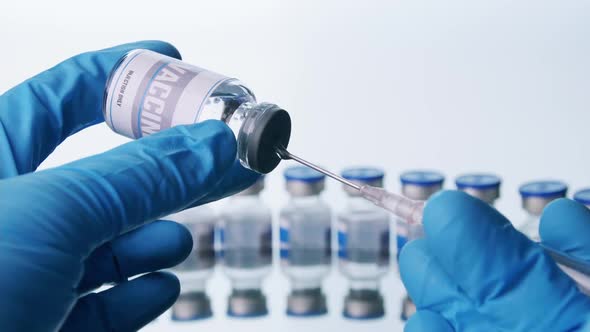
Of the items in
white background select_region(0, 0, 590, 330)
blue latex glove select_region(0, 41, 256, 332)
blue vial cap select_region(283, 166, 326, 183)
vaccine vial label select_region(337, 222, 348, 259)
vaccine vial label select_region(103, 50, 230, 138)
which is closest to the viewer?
blue latex glove select_region(0, 41, 256, 332)

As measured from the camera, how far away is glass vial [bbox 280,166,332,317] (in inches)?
87.1

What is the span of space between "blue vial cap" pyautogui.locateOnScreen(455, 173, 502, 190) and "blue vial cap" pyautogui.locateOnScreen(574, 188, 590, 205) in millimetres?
197

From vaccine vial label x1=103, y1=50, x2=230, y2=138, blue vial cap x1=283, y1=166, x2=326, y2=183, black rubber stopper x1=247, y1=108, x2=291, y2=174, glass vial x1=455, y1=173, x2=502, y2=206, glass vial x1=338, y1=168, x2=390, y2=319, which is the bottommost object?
glass vial x1=338, y1=168, x2=390, y2=319

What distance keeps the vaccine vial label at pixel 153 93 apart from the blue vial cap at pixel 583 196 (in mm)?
1147

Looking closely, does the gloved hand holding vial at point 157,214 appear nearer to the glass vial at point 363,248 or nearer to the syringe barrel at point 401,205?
the syringe barrel at point 401,205

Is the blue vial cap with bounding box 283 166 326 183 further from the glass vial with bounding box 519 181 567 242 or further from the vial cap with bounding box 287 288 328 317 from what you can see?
the glass vial with bounding box 519 181 567 242

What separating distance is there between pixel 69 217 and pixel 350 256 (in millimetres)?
1353

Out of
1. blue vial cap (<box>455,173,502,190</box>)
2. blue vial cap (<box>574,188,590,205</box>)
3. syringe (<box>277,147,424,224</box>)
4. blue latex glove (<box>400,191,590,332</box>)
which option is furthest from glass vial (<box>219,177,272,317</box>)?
blue latex glove (<box>400,191,590,332</box>)

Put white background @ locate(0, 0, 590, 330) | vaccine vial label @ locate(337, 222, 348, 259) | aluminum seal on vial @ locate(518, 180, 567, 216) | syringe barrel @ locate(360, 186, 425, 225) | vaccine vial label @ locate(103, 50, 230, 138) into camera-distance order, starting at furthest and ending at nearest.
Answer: white background @ locate(0, 0, 590, 330)
vaccine vial label @ locate(337, 222, 348, 259)
aluminum seal on vial @ locate(518, 180, 567, 216)
vaccine vial label @ locate(103, 50, 230, 138)
syringe barrel @ locate(360, 186, 425, 225)

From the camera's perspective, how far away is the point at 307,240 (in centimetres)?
246

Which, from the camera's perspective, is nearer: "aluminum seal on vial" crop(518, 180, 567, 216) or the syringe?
the syringe

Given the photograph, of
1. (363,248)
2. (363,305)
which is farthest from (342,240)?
(363,305)

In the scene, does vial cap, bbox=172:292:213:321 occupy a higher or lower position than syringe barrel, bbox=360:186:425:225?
lower

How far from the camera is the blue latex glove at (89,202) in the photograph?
44.1 inches
